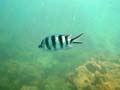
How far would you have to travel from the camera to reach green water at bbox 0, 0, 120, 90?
11.5 meters

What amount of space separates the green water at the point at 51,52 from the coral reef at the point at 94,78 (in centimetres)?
43

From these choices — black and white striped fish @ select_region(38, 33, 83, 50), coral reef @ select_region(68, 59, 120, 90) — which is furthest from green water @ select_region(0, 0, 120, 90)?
black and white striped fish @ select_region(38, 33, 83, 50)

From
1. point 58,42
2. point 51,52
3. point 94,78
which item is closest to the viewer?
point 58,42

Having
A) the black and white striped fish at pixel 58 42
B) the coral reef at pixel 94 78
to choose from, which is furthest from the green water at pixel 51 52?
the black and white striped fish at pixel 58 42

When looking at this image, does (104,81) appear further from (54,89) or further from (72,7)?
(72,7)

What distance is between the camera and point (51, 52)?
19.3m

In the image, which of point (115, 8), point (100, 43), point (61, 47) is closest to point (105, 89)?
point (61, 47)

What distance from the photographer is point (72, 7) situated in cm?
3662

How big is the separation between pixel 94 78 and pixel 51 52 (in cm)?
998

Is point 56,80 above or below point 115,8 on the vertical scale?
above

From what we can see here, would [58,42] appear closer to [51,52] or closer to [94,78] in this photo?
[94,78]

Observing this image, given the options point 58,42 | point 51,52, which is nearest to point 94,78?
point 58,42

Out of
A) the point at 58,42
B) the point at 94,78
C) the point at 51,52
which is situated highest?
the point at 58,42

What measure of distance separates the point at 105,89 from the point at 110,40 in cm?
1742
